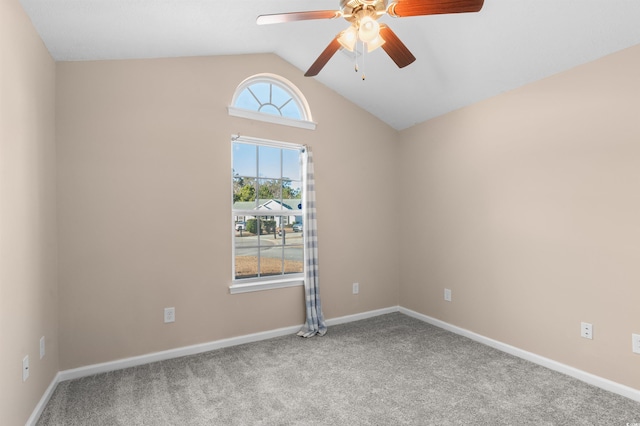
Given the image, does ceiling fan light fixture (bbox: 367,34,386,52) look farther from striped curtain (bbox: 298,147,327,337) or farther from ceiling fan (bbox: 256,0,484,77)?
striped curtain (bbox: 298,147,327,337)

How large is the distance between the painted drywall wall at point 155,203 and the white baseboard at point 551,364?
135cm

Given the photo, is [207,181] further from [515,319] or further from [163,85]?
[515,319]

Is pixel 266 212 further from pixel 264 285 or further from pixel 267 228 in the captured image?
pixel 264 285

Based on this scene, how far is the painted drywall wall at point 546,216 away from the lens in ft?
7.34

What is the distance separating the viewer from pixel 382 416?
2008 millimetres

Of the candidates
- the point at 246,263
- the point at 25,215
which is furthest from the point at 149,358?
the point at 25,215

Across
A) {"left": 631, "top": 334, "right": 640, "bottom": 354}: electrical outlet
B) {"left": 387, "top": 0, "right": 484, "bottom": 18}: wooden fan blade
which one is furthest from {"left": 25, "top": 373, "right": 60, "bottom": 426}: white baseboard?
{"left": 631, "top": 334, "right": 640, "bottom": 354}: electrical outlet

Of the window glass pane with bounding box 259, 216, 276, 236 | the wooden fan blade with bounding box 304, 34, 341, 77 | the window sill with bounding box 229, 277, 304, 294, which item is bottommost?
the window sill with bounding box 229, 277, 304, 294

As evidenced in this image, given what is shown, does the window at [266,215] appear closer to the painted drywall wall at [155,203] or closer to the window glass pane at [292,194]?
the window glass pane at [292,194]

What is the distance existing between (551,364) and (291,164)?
9.65ft

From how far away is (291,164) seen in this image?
11.8 feet

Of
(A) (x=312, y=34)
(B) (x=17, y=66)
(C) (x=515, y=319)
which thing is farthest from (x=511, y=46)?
(B) (x=17, y=66)

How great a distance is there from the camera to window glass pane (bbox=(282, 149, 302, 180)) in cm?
355

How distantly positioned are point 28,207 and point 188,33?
1.64 meters
